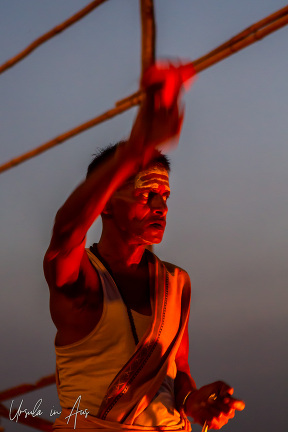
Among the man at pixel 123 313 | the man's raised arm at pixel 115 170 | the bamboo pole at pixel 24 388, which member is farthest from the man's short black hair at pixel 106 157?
the bamboo pole at pixel 24 388

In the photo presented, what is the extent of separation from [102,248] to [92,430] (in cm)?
77

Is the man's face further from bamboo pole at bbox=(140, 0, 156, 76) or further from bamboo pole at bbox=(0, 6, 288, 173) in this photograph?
bamboo pole at bbox=(140, 0, 156, 76)

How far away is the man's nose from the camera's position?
8.23 feet

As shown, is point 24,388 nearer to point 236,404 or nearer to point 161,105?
point 236,404

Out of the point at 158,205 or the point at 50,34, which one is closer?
the point at 158,205

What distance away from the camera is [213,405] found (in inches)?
91.5

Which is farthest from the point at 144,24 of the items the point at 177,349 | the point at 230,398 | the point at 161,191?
the point at 230,398

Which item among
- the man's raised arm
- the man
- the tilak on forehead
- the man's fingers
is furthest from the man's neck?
the man's fingers

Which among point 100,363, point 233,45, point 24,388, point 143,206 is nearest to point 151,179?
point 143,206

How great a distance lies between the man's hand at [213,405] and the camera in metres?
2.29

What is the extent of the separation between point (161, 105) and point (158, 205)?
78 cm

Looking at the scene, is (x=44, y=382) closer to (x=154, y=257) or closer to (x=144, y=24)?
(x=154, y=257)

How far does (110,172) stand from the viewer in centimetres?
193

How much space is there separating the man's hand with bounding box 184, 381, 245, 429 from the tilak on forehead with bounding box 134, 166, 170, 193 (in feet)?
2.71
